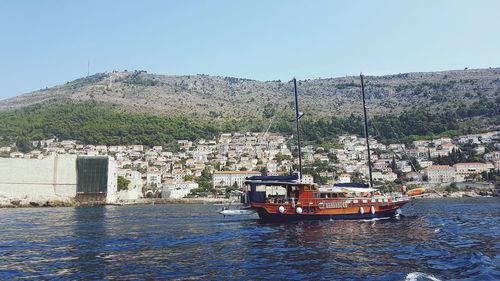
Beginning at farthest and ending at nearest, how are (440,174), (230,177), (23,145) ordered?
(23,145), (230,177), (440,174)

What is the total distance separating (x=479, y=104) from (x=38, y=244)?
141 meters

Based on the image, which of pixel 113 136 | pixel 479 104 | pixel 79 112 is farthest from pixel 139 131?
pixel 479 104

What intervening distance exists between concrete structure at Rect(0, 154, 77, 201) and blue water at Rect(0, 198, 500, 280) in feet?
152

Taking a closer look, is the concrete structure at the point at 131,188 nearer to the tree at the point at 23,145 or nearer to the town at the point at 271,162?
the town at the point at 271,162

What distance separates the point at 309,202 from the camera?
27.5 meters

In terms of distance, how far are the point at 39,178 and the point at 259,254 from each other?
6136 centimetres

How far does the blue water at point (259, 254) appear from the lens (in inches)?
461

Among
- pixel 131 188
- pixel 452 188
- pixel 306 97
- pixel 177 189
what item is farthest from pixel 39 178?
pixel 306 97

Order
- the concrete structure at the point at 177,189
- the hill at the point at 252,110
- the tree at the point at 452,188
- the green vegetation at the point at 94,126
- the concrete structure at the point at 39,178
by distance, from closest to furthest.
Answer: the concrete structure at the point at 39,178 → the concrete structure at the point at 177,189 → the tree at the point at 452,188 → the green vegetation at the point at 94,126 → the hill at the point at 252,110

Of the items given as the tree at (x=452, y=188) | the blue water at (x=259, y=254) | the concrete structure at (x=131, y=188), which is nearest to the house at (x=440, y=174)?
the tree at (x=452, y=188)

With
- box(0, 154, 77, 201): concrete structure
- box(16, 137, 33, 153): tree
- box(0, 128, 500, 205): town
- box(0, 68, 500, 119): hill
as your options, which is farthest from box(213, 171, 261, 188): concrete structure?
box(0, 68, 500, 119): hill

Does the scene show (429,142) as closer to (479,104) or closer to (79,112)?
(479,104)

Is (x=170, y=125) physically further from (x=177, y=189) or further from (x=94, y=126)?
(x=177, y=189)

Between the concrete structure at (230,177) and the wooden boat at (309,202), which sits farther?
the concrete structure at (230,177)
